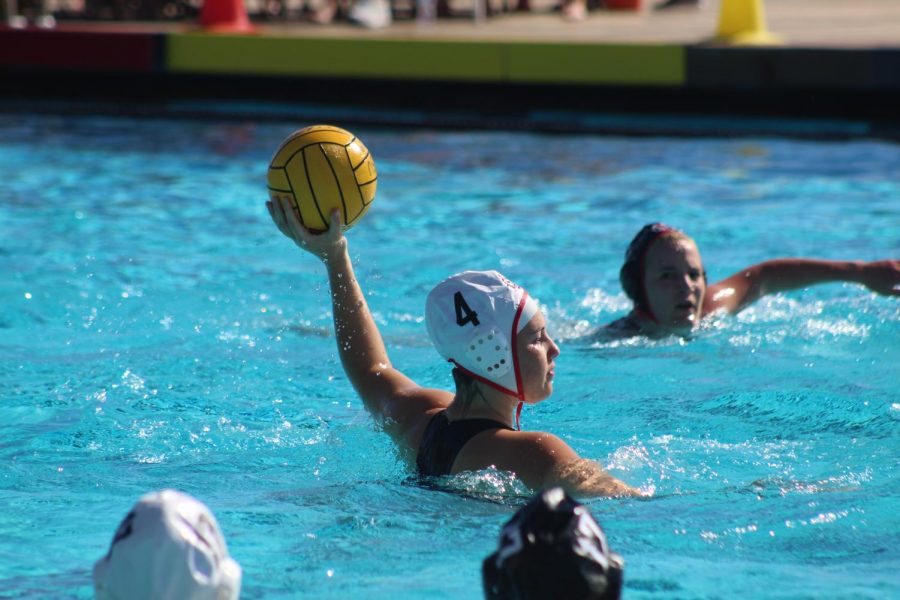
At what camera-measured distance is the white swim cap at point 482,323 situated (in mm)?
3184

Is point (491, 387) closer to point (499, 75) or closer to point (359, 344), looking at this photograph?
point (359, 344)

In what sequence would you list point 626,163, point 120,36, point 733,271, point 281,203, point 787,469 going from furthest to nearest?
point 120,36 → point 626,163 → point 733,271 → point 787,469 → point 281,203

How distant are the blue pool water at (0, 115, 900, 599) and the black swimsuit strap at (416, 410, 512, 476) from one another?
3.5 inches

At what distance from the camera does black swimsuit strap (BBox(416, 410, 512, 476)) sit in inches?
128

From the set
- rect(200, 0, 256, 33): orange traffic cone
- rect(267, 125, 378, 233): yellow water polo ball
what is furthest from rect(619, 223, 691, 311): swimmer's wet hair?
rect(200, 0, 256, 33): orange traffic cone

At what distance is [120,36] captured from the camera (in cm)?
1104

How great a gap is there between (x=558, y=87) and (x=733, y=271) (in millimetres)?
4220

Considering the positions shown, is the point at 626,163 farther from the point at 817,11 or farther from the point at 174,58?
the point at 817,11

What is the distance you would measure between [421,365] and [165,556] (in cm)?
326

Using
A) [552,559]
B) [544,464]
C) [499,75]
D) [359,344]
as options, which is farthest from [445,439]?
[499,75]

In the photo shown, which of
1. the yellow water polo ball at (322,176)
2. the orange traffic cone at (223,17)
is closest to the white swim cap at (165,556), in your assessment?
the yellow water polo ball at (322,176)

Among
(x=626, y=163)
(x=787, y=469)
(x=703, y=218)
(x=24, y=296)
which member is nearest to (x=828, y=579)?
(x=787, y=469)

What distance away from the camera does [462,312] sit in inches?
127

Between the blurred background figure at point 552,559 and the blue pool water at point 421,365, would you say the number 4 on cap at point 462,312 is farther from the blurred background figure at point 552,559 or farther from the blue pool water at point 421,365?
the blurred background figure at point 552,559
